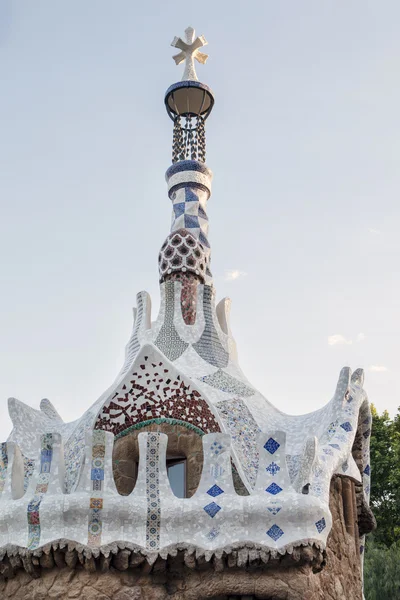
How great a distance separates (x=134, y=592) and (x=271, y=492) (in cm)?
114

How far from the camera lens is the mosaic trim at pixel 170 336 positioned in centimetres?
742

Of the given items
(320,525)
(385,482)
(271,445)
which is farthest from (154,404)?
(385,482)

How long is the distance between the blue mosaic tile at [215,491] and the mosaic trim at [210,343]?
1858 millimetres

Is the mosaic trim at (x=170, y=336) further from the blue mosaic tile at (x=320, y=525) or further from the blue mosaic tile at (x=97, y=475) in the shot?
the blue mosaic tile at (x=320, y=525)

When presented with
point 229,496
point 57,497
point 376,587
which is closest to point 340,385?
point 229,496

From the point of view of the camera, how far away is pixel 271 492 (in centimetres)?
557

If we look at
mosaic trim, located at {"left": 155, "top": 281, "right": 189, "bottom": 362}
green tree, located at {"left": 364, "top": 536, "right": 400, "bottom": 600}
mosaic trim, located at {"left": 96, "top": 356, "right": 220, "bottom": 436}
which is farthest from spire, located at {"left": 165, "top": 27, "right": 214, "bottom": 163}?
green tree, located at {"left": 364, "top": 536, "right": 400, "bottom": 600}

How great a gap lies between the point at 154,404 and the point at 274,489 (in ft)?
4.11

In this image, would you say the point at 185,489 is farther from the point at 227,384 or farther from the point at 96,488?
the point at 227,384

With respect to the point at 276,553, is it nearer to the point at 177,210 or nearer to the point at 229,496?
the point at 229,496

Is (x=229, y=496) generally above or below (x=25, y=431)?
below

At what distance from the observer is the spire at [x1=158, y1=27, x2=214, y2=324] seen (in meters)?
8.12

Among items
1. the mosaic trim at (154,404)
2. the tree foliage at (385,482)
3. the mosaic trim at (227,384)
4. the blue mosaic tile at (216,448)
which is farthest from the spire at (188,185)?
the tree foliage at (385,482)

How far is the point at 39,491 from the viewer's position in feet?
18.6
